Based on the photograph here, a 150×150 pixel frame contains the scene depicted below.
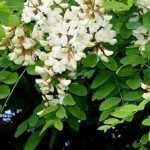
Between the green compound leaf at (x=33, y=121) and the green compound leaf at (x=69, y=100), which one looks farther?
the green compound leaf at (x=33, y=121)

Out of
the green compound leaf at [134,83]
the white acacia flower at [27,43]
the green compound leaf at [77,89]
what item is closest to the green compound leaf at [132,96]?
the green compound leaf at [134,83]

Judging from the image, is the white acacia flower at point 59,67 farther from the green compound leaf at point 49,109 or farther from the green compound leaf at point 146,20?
the green compound leaf at point 146,20

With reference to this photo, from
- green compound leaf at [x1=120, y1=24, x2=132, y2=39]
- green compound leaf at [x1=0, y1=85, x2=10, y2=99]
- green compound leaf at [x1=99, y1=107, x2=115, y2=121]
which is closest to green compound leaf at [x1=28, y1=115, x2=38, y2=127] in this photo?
green compound leaf at [x1=0, y1=85, x2=10, y2=99]

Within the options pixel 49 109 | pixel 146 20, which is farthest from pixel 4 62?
pixel 146 20

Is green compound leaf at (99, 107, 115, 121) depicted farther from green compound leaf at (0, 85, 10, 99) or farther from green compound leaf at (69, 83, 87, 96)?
green compound leaf at (0, 85, 10, 99)

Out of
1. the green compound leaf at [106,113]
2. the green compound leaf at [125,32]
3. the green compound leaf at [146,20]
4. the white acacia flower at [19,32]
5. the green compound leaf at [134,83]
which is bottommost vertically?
the green compound leaf at [106,113]

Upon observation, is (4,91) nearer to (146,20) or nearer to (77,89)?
(77,89)
